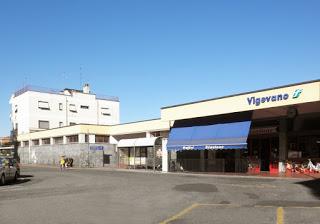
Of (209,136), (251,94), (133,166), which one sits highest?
(251,94)

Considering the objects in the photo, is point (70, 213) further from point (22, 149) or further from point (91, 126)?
point (22, 149)

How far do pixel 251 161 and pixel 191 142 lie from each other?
4.90m

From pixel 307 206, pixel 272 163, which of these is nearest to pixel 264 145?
pixel 272 163

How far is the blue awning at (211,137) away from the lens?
32.1 metres

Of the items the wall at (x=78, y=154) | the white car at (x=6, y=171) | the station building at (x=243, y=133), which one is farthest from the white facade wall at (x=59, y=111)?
the white car at (x=6, y=171)

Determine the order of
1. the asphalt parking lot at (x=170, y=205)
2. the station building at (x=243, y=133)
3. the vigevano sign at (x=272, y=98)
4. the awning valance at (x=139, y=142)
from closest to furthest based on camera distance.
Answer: the asphalt parking lot at (x=170, y=205), the vigevano sign at (x=272, y=98), the station building at (x=243, y=133), the awning valance at (x=139, y=142)

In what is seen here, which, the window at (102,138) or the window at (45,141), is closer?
the window at (102,138)

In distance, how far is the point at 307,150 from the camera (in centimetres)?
Answer: 3067

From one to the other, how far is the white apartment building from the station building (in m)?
33.1

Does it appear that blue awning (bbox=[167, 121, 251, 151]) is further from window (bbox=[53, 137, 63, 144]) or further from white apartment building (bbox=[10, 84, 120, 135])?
white apartment building (bbox=[10, 84, 120, 135])

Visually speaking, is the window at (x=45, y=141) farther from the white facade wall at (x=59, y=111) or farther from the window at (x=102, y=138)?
the window at (x=102, y=138)

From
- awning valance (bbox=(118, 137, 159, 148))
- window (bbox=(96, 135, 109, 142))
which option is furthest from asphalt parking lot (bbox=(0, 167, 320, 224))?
window (bbox=(96, 135, 109, 142))

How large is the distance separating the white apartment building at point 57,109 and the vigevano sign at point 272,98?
162ft

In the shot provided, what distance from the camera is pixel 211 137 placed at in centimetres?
3444
